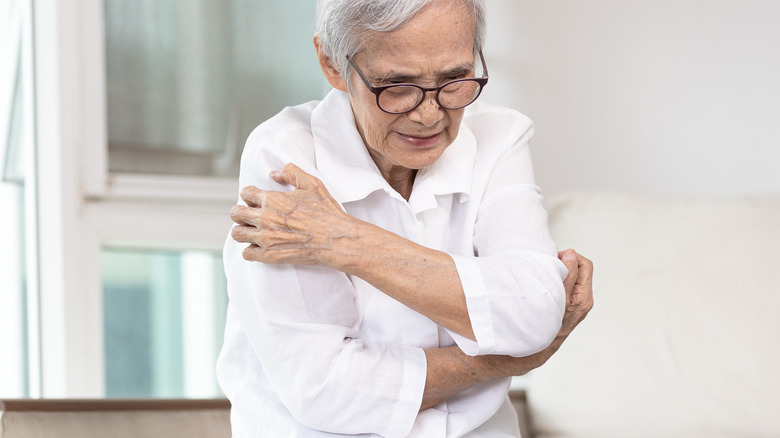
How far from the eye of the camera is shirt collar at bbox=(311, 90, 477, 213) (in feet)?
4.29

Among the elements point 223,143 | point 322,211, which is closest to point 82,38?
point 223,143

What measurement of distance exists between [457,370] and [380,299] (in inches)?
6.4

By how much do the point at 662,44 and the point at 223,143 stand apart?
131cm

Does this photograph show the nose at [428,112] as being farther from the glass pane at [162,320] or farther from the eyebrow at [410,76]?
the glass pane at [162,320]

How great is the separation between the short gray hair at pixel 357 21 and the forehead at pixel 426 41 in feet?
0.03

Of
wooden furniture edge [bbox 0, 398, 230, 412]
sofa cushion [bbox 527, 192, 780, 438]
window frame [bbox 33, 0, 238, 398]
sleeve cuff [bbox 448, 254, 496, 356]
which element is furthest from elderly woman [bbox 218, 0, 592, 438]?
window frame [bbox 33, 0, 238, 398]

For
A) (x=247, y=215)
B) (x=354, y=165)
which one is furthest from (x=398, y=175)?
(x=247, y=215)

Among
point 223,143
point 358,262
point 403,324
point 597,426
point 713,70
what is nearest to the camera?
point 358,262

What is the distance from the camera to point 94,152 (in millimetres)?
2336

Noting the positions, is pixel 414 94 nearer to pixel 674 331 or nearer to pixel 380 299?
pixel 380 299

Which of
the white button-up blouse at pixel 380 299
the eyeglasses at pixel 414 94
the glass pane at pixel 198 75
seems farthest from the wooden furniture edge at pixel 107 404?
the glass pane at pixel 198 75

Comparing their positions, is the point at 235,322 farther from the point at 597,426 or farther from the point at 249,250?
the point at 597,426

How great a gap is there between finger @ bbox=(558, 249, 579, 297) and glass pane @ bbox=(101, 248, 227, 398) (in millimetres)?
1561

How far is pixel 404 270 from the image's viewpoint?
3.76 ft
